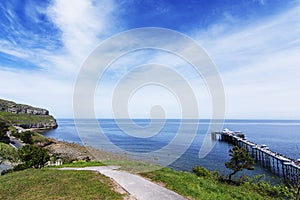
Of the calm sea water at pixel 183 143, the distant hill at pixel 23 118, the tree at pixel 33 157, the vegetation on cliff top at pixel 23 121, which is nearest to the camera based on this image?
the tree at pixel 33 157

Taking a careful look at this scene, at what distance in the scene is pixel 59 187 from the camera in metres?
9.38

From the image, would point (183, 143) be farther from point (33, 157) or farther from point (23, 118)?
point (23, 118)

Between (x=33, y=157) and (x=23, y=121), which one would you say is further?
(x=23, y=121)

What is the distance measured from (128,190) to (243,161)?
15600 millimetres

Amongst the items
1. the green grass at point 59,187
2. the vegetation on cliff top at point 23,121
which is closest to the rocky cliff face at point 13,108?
the vegetation on cliff top at point 23,121

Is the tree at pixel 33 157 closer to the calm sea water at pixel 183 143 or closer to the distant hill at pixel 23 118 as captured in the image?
the calm sea water at pixel 183 143

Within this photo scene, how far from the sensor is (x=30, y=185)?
9.78m

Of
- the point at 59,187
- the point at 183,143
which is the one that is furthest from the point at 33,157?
the point at 183,143

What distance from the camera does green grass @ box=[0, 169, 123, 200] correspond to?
837 cm

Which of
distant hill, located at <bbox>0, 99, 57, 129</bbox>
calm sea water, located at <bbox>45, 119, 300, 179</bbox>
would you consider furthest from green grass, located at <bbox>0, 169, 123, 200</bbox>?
distant hill, located at <bbox>0, 99, 57, 129</bbox>

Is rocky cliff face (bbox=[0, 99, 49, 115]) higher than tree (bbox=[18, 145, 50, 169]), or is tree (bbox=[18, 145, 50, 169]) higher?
rocky cliff face (bbox=[0, 99, 49, 115])

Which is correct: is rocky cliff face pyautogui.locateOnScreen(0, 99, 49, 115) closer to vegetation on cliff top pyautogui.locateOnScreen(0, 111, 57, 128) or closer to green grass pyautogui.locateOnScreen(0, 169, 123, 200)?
vegetation on cliff top pyautogui.locateOnScreen(0, 111, 57, 128)

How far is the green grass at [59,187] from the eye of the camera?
837 cm

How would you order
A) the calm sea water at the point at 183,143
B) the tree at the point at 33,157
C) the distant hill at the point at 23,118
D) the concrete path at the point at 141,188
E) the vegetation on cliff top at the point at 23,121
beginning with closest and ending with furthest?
the concrete path at the point at 141,188, the tree at the point at 33,157, the calm sea water at the point at 183,143, the vegetation on cliff top at the point at 23,121, the distant hill at the point at 23,118
